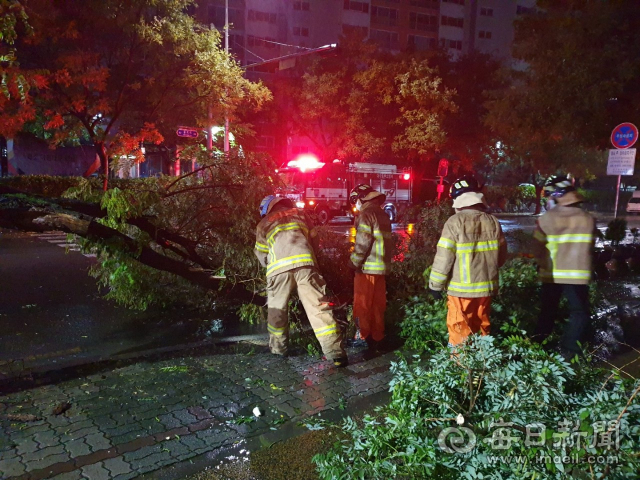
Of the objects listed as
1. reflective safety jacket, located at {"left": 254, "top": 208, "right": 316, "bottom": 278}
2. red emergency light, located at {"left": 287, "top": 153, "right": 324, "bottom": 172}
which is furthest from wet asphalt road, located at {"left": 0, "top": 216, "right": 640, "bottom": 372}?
red emergency light, located at {"left": 287, "top": 153, "right": 324, "bottom": 172}

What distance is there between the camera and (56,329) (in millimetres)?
6031

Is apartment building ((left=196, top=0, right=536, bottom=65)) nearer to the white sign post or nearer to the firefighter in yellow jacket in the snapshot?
the white sign post

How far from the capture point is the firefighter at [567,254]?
4422 millimetres

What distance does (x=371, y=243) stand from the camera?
17.6ft

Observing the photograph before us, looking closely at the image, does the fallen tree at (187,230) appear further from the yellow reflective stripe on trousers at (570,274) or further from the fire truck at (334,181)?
the fire truck at (334,181)

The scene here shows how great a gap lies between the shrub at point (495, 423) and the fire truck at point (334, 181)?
1658 centimetres

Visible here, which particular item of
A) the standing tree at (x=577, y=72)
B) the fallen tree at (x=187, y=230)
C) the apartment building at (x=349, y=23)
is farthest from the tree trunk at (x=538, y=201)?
the fallen tree at (x=187, y=230)

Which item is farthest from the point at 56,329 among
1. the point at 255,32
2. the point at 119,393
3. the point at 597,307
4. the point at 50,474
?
the point at 255,32

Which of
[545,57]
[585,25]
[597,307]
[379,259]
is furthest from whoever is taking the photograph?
[545,57]

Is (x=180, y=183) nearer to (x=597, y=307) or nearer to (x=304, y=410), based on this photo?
(x=304, y=410)

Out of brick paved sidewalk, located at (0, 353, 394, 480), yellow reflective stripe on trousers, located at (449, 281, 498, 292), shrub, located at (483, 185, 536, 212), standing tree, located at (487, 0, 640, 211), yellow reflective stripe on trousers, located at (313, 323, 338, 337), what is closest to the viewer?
brick paved sidewalk, located at (0, 353, 394, 480)

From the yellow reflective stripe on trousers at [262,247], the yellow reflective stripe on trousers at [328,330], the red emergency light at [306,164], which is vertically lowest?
the yellow reflective stripe on trousers at [328,330]

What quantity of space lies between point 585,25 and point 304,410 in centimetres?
1201

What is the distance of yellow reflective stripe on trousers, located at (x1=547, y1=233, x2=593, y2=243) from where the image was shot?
4402mm
